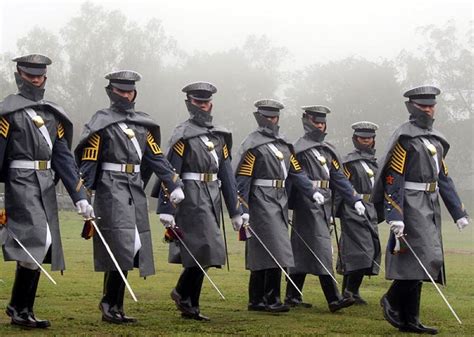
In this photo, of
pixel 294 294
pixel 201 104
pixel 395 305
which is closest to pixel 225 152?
pixel 201 104

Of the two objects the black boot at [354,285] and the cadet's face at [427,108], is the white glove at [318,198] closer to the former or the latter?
the black boot at [354,285]

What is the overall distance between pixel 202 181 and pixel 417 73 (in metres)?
69.4

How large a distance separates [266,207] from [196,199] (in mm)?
1498

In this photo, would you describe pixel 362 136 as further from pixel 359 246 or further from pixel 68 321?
pixel 68 321

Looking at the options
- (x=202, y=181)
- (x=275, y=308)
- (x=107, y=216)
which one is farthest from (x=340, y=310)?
(x=107, y=216)

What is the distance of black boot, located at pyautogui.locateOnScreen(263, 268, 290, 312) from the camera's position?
12727mm

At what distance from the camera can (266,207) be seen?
12.9 metres

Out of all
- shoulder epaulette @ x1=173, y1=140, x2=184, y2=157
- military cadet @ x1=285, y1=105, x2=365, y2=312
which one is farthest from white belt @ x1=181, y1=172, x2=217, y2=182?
military cadet @ x1=285, y1=105, x2=365, y2=312

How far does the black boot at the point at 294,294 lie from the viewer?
1361cm

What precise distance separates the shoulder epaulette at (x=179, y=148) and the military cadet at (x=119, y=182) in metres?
0.60

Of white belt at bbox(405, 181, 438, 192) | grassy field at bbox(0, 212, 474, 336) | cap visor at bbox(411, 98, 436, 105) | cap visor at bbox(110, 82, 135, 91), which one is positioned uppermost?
cap visor at bbox(411, 98, 436, 105)

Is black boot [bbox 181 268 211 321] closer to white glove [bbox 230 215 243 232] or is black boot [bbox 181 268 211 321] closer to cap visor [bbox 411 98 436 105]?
white glove [bbox 230 215 243 232]

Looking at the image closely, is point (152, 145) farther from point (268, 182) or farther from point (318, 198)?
point (318, 198)

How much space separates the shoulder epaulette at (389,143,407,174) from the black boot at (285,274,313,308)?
322cm
